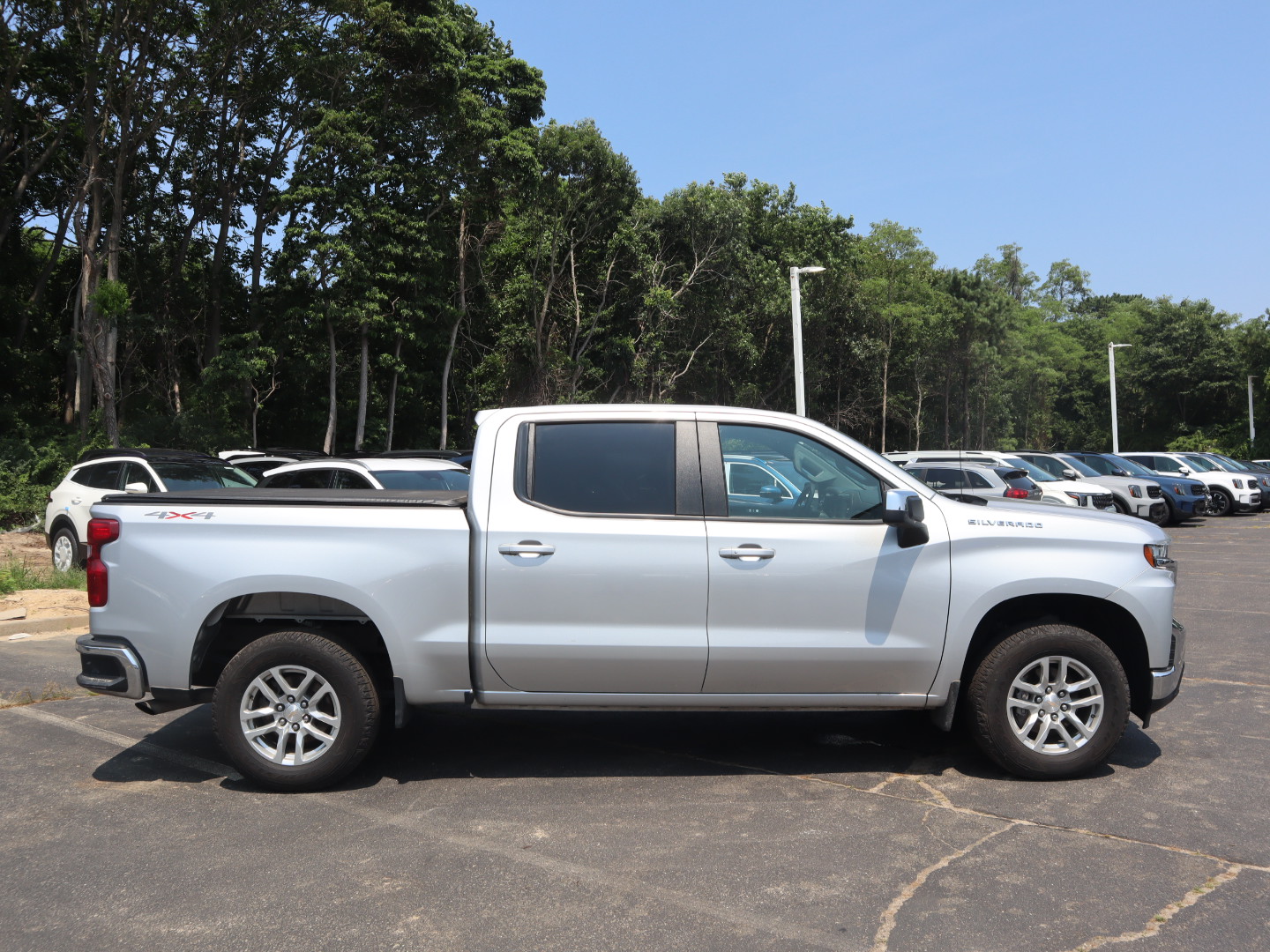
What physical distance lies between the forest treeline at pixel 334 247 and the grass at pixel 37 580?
10404 millimetres

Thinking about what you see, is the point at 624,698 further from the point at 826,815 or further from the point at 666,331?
the point at 666,331

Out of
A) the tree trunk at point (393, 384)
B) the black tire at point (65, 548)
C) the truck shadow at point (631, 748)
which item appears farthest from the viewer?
the tree trunk at point (393, 384)

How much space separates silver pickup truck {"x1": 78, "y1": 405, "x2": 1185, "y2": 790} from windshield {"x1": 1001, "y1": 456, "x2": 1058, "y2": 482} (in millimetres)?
16089

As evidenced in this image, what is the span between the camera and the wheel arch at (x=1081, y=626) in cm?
542

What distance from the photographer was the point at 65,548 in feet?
46.6

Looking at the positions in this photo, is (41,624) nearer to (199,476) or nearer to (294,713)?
(199,476)

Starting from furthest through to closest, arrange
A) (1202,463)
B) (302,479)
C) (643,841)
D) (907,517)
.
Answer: (1202,463) < (302,479) < (907,517) < (643,841)

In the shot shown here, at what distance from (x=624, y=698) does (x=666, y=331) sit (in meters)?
35.9

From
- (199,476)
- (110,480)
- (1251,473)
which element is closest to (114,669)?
(199,476)

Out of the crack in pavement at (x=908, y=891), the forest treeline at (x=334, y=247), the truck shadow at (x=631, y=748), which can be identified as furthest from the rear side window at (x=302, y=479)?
the forest treeline at (x=334, y=247)

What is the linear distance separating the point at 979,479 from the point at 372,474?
10.8m

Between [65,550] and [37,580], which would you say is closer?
[37,580]

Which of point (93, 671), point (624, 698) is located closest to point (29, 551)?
point (93, 671)

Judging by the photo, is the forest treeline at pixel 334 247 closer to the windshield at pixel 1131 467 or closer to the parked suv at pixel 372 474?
the parked suv at pixel 372 474
